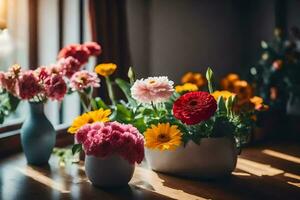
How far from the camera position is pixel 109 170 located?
5.46ft

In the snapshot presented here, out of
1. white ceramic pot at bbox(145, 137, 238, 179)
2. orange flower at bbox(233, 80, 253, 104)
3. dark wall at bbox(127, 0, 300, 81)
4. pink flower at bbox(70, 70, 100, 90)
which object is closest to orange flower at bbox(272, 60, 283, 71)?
orange flower at bbox(233, 80, 253, 104)

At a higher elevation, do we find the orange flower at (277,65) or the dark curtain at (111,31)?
the dark curtain at (111,31)

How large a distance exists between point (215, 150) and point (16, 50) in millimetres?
1333

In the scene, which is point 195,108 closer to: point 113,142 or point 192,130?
point 192,130

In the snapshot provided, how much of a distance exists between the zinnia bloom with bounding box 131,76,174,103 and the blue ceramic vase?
41cm

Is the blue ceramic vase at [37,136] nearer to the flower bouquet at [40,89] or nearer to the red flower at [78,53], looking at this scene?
the flower bouquet at [40,89]

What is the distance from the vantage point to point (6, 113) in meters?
2.09

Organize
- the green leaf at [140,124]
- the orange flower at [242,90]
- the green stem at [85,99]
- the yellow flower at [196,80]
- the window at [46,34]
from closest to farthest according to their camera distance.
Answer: the green leaf at [140,124] → the green stem at [85,99] → the orange flower at [242,90] → the yellow flower at [196,80] → the window at [46,34]

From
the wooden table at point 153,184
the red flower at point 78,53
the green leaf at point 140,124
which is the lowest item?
the wooden table at point 153,184

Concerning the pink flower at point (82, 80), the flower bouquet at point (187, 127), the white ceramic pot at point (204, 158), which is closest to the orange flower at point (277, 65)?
the flower bouquet at point (187, 127)

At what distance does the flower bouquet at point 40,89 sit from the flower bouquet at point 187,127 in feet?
0.53

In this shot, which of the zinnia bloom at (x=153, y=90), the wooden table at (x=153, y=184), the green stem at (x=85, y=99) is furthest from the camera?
the green stem at (x=85, y=99)

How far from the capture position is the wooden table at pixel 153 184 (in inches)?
64.1

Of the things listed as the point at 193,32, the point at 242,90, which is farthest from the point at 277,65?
the point at 193,32
